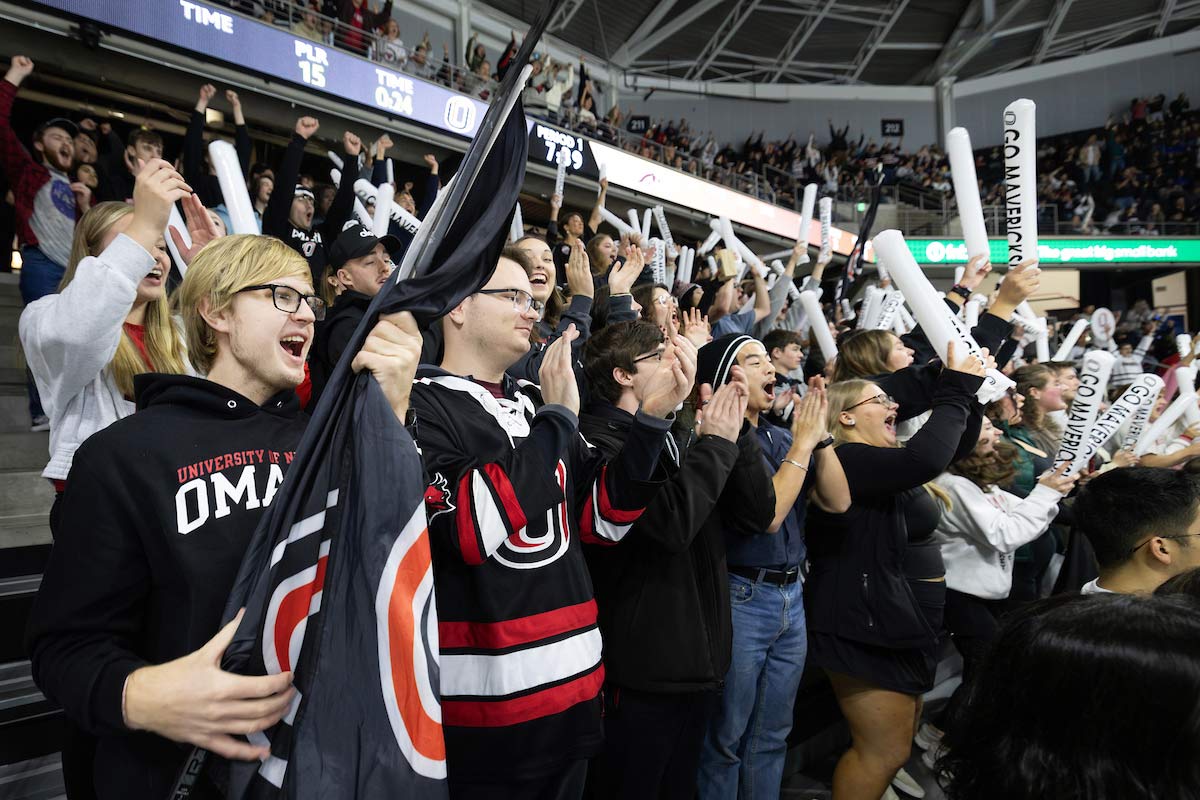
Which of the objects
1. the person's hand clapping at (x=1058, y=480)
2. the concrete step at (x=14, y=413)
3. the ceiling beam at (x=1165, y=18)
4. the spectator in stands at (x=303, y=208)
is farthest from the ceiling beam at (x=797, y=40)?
the concrete step at (x=14, y=413)

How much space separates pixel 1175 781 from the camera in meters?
0.78

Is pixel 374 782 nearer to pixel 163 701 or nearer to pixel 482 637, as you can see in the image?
pixel 163 701

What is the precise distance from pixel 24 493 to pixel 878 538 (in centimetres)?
310

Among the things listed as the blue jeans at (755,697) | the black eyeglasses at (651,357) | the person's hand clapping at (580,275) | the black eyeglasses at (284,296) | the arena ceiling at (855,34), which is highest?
the arena ceiling at (855,34)

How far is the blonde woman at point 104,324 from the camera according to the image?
1378mm

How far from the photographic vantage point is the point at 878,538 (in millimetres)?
2539

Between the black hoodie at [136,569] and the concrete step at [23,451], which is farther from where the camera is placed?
the concrete step at [23,451]

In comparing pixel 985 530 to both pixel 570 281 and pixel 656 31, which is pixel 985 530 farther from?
pixel 656 31

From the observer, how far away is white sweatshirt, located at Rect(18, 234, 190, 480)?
1.38m

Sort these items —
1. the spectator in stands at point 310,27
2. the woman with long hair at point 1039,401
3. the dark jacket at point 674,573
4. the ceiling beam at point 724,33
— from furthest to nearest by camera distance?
the ceiling beam at point 724,33
the spectator in stands at point 310,27
the woman with long hair at point 1039,401
the dark jacket at point 674,573

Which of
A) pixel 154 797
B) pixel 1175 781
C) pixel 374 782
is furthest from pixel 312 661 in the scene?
pixel 1175 781

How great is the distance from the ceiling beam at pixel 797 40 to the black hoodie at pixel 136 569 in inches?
871

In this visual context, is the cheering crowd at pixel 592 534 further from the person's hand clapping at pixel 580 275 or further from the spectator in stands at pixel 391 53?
the spectator in stands at pixel 391 53

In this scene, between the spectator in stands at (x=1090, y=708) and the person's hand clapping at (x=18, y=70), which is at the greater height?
the person's hand clapping at (x=18, y=70)
